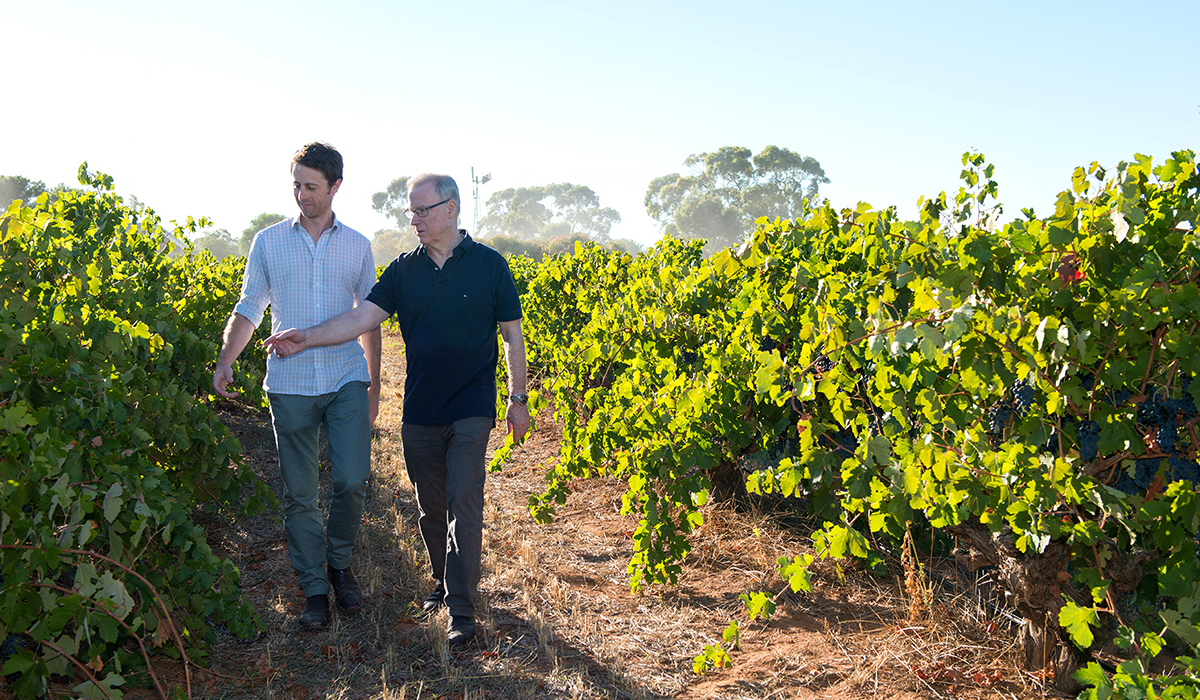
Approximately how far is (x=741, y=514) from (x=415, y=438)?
7.15 feet

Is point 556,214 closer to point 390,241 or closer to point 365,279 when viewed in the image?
point 390,241

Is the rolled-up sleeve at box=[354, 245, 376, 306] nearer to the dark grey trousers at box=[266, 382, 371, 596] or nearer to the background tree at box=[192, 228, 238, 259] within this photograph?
the dark grey trousers at box=[266, 382, 371, 596]

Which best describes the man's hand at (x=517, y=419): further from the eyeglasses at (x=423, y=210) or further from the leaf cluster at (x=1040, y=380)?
the leaf cluster at (x=1040, y=380)

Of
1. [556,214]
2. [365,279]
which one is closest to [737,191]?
[556,214]

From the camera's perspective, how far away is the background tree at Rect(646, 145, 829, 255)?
3580 inches

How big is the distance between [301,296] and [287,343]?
0.97 feet

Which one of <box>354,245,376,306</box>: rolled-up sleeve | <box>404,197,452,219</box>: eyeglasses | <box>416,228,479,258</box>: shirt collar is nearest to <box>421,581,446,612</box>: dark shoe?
<box>354,245,376,306</box>: rolled-up sleeve

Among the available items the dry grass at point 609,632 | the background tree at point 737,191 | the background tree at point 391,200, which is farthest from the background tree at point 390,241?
the dry grass at point 609,632

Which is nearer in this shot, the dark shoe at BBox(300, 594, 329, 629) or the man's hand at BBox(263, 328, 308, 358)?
the man's hand at BBox(263, 328, 308, 358)

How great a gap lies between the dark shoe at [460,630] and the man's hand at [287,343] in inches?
51.5

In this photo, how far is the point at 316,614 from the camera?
343 centimetres

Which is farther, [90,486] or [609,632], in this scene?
[609,632]

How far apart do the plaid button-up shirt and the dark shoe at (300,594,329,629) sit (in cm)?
92

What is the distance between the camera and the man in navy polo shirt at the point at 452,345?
3314mm
